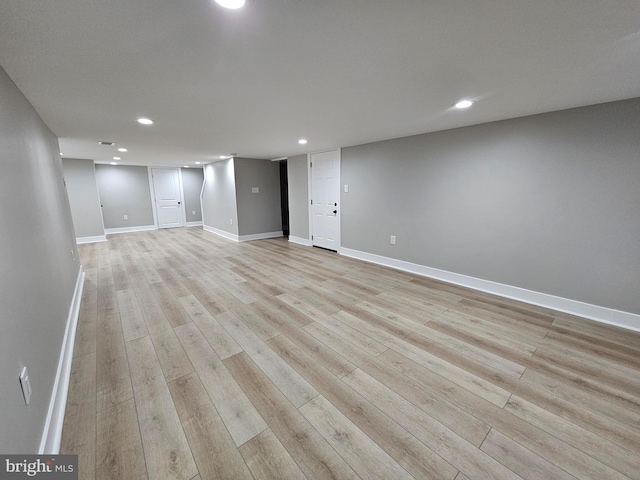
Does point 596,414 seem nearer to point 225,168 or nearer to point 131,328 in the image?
point 131,328

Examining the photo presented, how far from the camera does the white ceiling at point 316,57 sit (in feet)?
3.79

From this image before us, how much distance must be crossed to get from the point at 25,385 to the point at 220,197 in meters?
6.50

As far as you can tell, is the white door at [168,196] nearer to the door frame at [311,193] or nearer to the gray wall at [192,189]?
the gray wall at [192,189]

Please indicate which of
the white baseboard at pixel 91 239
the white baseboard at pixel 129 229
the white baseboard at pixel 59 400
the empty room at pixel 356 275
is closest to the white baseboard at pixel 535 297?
the empty room at pixel 356 275

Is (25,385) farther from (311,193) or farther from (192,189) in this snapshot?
(192,189)

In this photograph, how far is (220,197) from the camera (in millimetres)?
7117

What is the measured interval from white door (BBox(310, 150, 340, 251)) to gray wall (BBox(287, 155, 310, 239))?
0.24 m

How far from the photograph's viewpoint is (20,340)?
3.84ft

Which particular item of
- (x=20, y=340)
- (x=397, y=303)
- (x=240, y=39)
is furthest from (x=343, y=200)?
(x=20, y=340)

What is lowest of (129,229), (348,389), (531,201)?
(348,389)

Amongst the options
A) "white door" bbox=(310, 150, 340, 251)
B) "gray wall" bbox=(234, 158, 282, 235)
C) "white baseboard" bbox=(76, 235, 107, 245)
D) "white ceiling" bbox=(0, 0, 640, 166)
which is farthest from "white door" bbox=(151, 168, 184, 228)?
"white ceiling" bbox=(0, 0, 640, 166)

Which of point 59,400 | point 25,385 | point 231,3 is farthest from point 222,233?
point 231,3

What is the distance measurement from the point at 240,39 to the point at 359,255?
3.97 m

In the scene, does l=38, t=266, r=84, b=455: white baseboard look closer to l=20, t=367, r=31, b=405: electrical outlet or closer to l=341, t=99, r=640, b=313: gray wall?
l=20, t=367, r=31, b=405: electrical outlet
